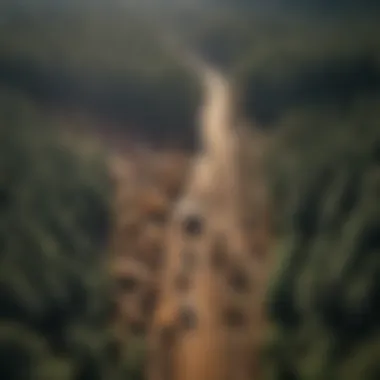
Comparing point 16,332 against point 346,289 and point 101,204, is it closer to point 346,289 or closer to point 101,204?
point 101,204

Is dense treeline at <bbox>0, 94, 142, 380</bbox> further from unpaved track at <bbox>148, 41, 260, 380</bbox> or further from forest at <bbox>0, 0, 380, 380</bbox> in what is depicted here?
unpaved track at <bbox>148, 41, 260, 380</bbox>

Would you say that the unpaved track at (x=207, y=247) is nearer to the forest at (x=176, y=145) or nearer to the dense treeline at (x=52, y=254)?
the forest at (x=176, y=145)

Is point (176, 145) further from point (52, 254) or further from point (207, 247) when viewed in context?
point (52, 254)

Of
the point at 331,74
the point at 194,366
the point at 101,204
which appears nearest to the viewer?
the point at 194,366

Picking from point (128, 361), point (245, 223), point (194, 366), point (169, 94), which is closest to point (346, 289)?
point (245, 223)

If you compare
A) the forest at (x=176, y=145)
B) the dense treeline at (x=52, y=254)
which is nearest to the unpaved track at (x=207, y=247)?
the forest at (x=176, y=145)

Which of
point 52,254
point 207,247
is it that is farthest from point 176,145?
point 52,254

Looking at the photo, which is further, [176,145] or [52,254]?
[176,145]

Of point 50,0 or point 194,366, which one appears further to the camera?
point 50,0

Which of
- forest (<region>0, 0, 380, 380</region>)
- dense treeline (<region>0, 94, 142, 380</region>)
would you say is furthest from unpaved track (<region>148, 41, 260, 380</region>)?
dense treeline (<region>0, 94, 142, 380</region>)

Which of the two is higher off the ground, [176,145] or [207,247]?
[176,145]

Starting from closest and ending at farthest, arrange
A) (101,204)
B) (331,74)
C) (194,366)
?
(194,366)
(101,204)
(331,74)
